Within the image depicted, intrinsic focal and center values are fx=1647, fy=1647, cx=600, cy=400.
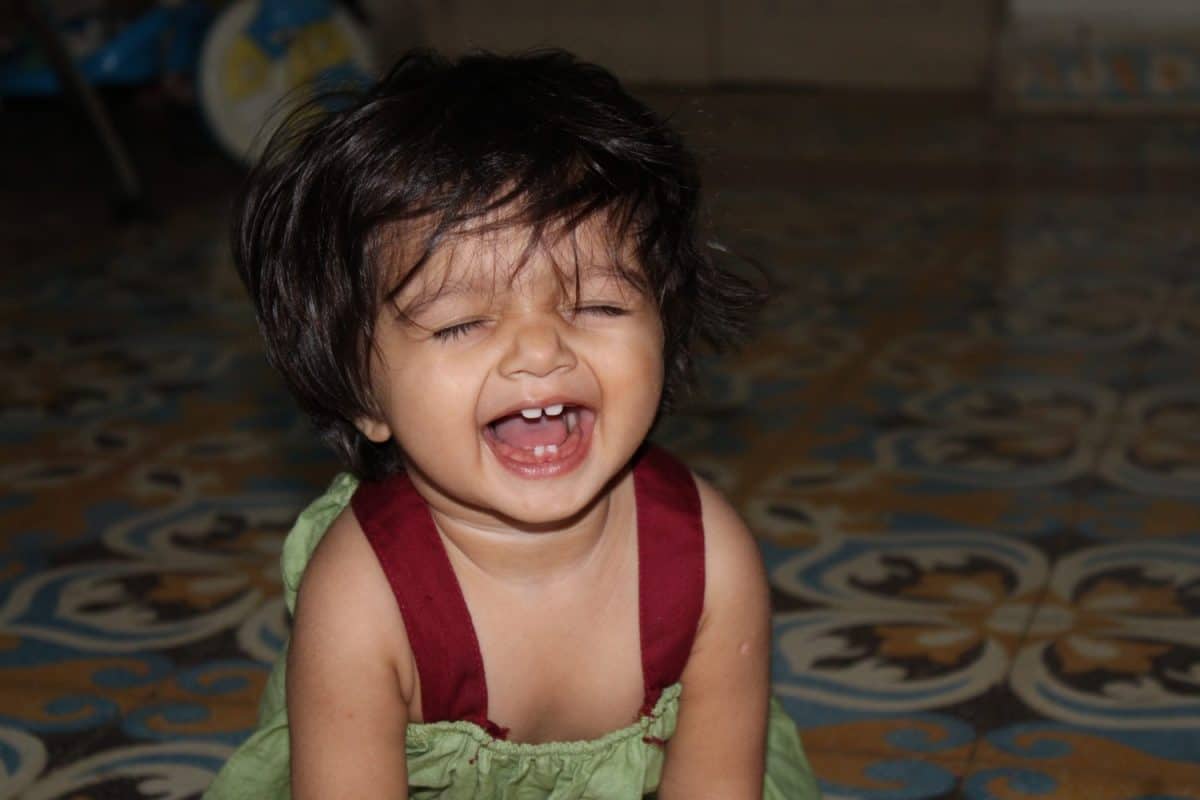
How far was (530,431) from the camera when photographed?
69 cm

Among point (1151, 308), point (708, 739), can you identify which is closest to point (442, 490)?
point (708, 739)

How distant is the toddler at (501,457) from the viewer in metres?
0.66

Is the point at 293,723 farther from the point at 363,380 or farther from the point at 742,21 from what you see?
the point at 742,21

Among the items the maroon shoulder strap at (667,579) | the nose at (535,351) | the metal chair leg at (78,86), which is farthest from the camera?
the metal chair leg at (78,86)

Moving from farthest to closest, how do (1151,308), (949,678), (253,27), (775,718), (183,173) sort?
(183,173)
(253,27)
(1151,308)
(949,678)
(775,718)

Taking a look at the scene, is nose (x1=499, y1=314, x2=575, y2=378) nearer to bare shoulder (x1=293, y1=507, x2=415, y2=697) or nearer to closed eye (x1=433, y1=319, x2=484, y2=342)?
closed eye (x1=433, y1=319, x2=484, y2=342)

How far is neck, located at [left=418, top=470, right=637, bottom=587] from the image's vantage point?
2.42ft

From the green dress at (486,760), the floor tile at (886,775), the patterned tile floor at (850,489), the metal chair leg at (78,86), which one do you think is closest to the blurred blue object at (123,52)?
the metal chair leg at (78,86)

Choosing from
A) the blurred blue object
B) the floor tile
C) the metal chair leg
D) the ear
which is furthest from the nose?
the blurred blue object

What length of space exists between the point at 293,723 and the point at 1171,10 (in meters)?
2.62

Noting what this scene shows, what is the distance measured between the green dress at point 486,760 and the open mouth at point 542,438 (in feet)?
0.47

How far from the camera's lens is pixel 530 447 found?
683 millimetres

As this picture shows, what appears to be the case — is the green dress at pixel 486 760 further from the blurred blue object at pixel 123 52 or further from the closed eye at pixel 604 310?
the blurred blue object at pixel 123 52

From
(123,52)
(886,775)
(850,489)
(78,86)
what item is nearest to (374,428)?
(886,775)
